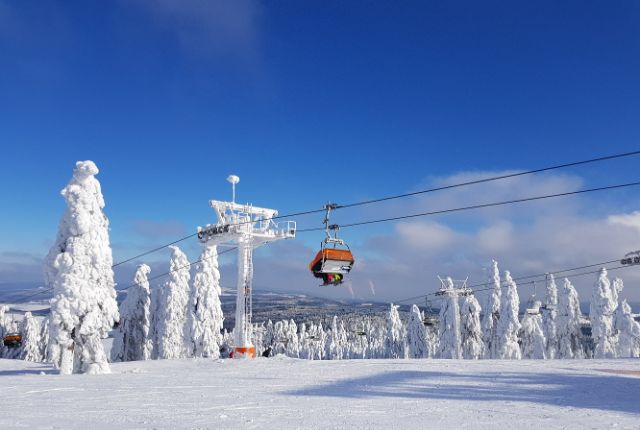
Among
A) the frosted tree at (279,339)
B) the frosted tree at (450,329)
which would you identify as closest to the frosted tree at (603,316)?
the frosted tree at (450,329)

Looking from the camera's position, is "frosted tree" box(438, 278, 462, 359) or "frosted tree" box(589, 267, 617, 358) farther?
"frosted tree" box(438, 278, 462, 359)

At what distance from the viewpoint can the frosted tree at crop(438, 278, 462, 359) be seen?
166 ft

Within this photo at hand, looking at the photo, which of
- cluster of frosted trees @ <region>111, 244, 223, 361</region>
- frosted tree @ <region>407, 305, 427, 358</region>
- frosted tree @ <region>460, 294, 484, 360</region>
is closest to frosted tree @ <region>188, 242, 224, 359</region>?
cluster of frosted trees @ <region>111, 244, 223, 361</region>

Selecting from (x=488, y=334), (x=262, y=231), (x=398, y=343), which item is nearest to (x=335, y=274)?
(x=262, y=231)

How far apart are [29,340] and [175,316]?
108ft

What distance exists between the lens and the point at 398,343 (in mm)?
86062

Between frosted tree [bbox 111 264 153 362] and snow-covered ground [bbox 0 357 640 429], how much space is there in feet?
82.6

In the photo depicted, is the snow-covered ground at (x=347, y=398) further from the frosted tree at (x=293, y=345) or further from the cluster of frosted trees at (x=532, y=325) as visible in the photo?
the frosted tree at (x=293, y=345)

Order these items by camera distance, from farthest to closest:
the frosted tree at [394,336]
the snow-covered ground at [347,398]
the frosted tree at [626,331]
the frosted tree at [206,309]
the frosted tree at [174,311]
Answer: the frosted tree at [394,336] → the frosted tree at [626,331] → the frosted tree at [174,311] → the frosted tree at [206,309] → the snow-covered ground at [347,398]

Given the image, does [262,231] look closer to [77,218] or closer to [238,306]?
[238,306]

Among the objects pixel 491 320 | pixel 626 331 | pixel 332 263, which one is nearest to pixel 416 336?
pixel 491 320

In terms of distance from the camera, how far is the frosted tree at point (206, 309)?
39.3 meters

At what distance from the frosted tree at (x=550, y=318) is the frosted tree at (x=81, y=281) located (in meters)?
44.5

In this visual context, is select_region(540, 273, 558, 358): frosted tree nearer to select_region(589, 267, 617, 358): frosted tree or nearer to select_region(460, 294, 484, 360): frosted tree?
select_region(589, 267, 617, 358): frosted tree
